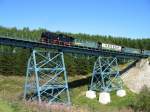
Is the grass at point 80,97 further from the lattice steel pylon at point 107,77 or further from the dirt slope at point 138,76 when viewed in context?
the dirt slope at point 138,76

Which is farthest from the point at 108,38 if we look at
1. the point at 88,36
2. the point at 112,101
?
the point at 112,101

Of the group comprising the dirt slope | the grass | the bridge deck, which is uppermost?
the bridge deck

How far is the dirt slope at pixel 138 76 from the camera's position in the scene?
199ft

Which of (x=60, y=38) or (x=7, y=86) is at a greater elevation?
(x=60, y=38)

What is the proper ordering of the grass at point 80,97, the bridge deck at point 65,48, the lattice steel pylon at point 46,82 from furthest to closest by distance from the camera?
the grass at point 80,97 → the lattice steel pylon at point 46,82 → the bridge deck at point 65,48

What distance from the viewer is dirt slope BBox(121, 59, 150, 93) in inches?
2393

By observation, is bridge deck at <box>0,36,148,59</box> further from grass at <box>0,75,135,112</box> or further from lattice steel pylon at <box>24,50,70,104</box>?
grass at <box>0,75,135,112</box>

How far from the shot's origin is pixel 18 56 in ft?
256

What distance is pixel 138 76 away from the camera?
62.0 meters

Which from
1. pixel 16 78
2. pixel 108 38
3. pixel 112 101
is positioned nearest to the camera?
pixel 112 101

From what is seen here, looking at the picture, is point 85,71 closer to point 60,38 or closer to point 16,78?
point 16,78

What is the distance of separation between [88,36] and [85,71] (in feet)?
153

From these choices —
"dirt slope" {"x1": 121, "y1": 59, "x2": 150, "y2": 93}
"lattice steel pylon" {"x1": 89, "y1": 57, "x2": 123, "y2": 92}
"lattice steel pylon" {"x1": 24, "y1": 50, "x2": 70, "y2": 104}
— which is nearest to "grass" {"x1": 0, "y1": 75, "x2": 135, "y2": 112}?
"lattice steel pylon" {"x1": 89, "y1": 57, "x2": 123, "y2": 92}

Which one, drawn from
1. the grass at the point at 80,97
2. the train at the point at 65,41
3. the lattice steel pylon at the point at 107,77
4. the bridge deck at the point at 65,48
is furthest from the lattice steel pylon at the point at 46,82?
the lattice steel pylon at the point at 107,77
